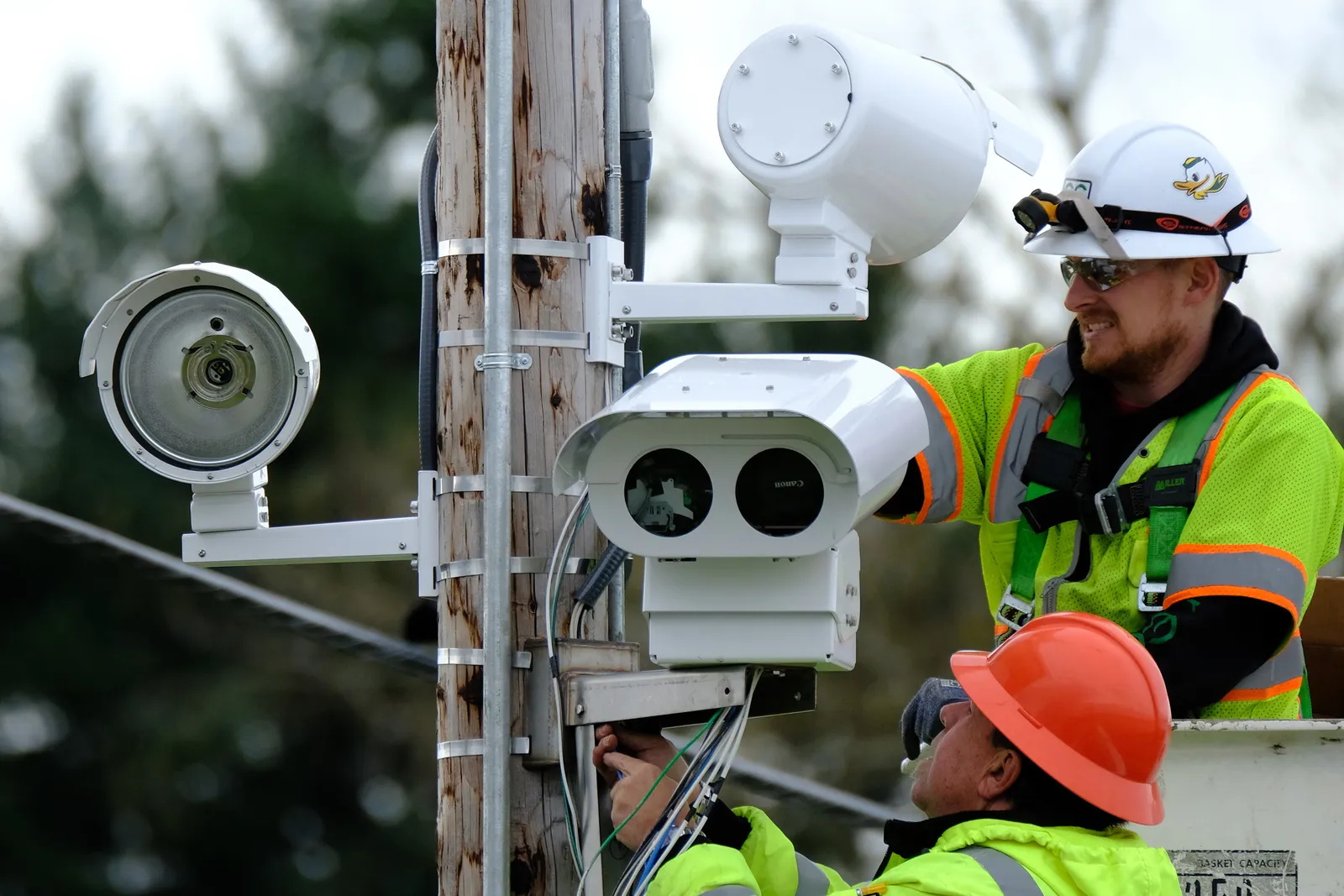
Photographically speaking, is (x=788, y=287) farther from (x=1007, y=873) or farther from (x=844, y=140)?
(x=1007, y=873)

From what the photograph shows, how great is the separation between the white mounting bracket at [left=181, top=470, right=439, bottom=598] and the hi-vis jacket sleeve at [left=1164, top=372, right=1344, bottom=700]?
58.4 inches

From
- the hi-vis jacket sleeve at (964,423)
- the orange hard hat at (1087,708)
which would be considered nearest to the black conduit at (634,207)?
the hi-vis jacket sleeve at (964,423)

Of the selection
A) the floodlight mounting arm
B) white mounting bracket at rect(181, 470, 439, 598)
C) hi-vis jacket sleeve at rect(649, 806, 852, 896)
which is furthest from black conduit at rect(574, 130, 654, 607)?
hi-vis jacket sleeve at rect(649, 806, 852, 896)

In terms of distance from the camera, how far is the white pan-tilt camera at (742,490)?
336 centimetres

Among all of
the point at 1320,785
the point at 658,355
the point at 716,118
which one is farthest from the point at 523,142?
the point at 658,355

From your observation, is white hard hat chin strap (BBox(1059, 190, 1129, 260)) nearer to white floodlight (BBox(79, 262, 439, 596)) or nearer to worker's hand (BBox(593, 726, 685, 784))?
worker's hand (BBox(593, 726, 685, 784))

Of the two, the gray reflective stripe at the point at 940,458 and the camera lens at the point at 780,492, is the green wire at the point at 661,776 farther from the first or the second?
the gray reflective stripe at the point at 940,458

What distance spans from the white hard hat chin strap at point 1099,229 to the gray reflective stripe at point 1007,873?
1.55m

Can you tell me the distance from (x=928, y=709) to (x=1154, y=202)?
3.94 feet

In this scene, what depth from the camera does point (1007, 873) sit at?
3.02 m

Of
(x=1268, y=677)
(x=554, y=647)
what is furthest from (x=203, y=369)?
(x=1268, y=677)

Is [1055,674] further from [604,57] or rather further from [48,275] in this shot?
[48,275]

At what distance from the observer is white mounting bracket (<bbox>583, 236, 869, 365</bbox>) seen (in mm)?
3760

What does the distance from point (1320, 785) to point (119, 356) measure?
2657 mm
